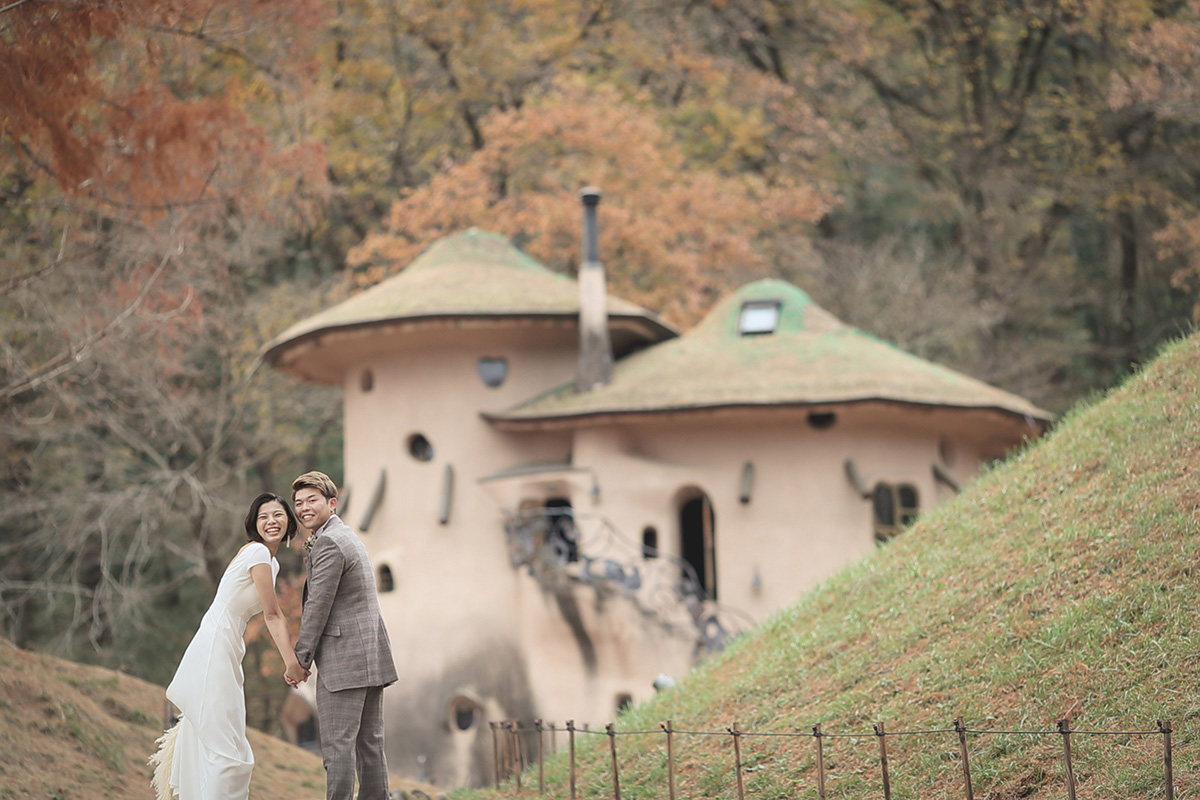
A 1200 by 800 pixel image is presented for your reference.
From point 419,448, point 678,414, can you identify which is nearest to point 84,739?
point 678,414

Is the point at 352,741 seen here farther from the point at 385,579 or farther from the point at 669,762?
the point at 385,579

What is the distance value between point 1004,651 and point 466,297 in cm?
1329

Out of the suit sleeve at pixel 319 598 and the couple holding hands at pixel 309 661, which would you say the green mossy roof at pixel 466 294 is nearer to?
the couple holding hands at pixel 309 661

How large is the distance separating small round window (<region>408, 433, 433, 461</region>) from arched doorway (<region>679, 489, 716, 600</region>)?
4102mm

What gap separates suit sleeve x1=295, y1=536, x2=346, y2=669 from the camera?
682cm

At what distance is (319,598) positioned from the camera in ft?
22.4

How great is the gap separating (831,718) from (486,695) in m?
12.2

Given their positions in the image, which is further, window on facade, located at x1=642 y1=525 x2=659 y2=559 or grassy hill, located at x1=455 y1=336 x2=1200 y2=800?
window on facade, located at x1=642 y1=525 x2=659 y2=559

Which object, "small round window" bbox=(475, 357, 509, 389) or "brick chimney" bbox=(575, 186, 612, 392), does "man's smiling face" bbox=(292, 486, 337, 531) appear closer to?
"brick chimney" bbox=(575, 186, 612, 392)

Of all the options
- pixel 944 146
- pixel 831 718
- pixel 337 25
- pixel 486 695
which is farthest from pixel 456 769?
pixel 944 146

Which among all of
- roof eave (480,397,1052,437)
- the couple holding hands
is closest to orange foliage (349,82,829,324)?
roof eave (480,397,1052,437)

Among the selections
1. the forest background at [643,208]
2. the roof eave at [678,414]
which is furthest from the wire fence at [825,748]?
the forest background at [643,208]

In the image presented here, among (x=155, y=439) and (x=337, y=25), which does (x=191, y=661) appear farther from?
(x=337, y=25)

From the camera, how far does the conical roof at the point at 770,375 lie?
1900cm
